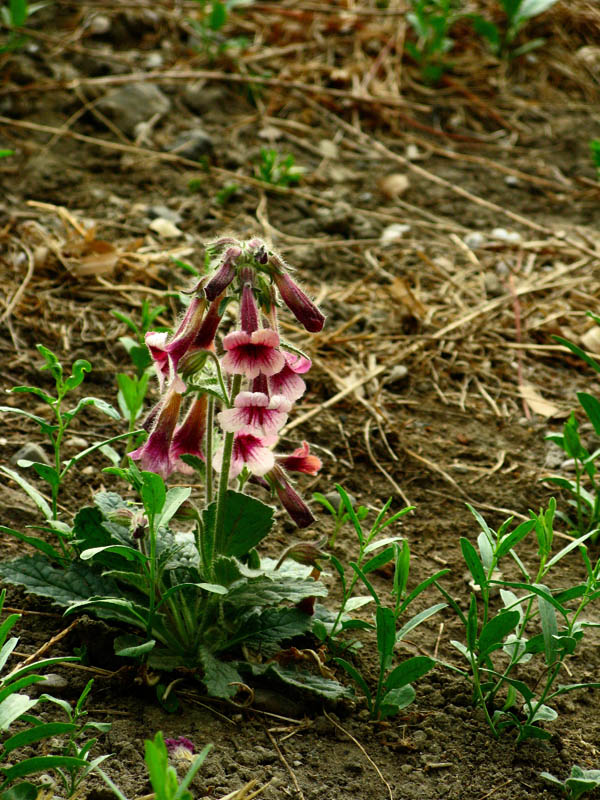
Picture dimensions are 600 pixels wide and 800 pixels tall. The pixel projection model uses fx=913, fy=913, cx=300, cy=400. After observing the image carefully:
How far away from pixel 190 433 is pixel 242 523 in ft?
0.82

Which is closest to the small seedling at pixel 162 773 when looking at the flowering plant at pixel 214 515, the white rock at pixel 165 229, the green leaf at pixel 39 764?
the green leaf at pixel 39 764

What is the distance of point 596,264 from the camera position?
426 centimetres

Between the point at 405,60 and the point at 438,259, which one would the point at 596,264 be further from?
the point at 405,60

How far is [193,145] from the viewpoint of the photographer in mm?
4816

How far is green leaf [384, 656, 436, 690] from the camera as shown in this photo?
206 cm

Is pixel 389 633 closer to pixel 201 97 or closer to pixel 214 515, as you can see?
pixel 214 515

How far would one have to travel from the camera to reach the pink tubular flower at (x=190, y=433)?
219 cm

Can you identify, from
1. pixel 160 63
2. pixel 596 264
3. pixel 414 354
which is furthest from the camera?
pixel 160 63

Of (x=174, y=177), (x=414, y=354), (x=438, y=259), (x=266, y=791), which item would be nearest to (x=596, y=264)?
(x=438, y=259)

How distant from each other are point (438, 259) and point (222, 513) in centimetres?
251

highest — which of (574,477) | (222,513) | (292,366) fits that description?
(292,366)

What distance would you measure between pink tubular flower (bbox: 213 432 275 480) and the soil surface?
55cm

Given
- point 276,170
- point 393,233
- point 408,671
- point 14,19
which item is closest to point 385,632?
point 408,671

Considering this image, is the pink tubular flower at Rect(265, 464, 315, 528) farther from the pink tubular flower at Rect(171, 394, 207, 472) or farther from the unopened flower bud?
the unopened flower bud
